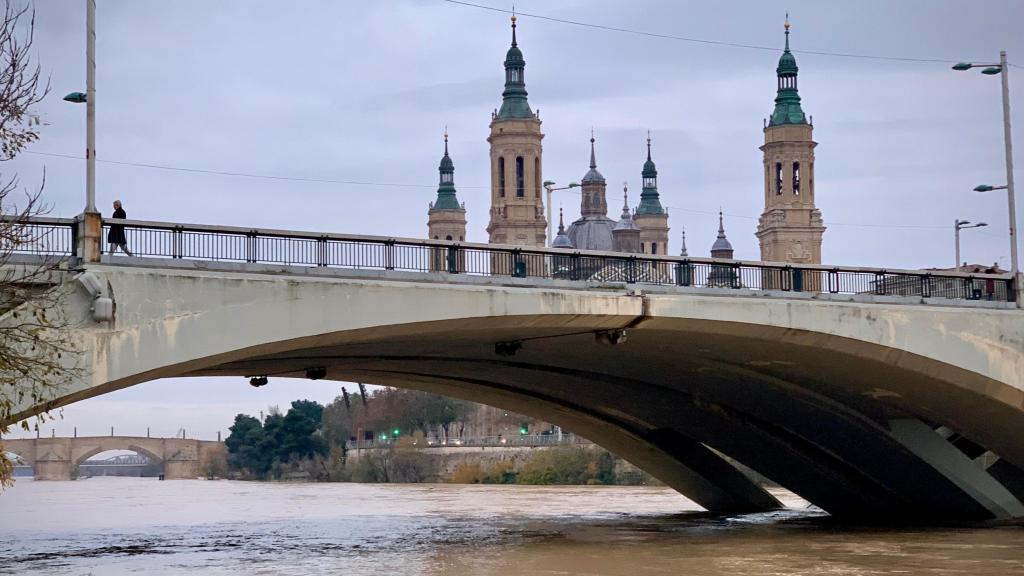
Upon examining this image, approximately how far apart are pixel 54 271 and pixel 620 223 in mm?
155278

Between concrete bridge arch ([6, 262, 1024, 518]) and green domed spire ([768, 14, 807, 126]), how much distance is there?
109154 mm

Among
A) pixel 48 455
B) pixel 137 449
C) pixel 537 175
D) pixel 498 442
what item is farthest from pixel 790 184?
pixel 48 455

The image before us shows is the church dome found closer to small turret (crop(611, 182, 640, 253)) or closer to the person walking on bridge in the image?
small turret (crop(611, 182, 640, 253))

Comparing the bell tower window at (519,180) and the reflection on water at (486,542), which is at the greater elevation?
the bell tower window at (519,180)

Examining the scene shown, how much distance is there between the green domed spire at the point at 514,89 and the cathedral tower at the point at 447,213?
99.9ft

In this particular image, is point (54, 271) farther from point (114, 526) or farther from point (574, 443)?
point (574, 443)

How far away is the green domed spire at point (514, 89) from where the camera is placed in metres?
155

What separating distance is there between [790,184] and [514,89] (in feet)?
106

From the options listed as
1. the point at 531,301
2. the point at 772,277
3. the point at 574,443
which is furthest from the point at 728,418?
the point at 574,443

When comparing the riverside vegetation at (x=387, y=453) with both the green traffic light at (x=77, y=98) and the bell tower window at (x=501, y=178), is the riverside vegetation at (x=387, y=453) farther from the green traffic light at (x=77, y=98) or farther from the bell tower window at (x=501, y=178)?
the green traffic light at (x=77, y=98)

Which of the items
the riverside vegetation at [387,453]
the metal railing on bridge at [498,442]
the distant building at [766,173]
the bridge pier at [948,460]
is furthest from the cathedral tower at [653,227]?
the bridge pier at [948,460]

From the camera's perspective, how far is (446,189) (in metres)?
187

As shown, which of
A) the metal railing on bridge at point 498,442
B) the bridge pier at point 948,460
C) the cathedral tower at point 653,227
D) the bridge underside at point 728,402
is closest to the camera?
the bridge underside at point 728,402

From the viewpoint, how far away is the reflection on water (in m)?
29.5
